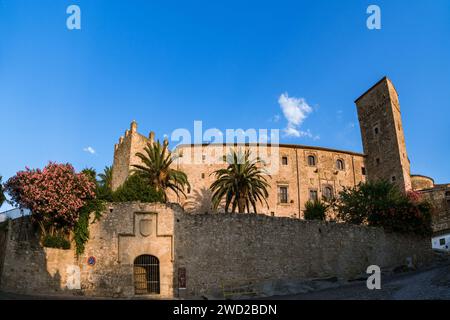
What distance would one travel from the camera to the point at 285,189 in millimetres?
45125

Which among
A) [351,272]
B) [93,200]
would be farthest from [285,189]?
[93,200]

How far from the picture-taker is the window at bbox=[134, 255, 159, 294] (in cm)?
2261

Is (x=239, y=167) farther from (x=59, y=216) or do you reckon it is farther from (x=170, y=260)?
(x=59, y=216)

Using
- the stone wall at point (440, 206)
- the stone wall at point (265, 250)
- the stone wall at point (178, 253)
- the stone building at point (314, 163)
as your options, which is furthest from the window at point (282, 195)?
the stone wall at point (178, 253)

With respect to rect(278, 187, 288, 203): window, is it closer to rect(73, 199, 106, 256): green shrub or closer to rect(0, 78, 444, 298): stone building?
rect(0, 78, 444, 298): stone building

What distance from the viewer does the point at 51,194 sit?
850 inches

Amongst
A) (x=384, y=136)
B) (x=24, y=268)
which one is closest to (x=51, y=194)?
(x=24, y=268)

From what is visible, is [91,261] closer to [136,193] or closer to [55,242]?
[55,242]

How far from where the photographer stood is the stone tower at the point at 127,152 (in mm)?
38125

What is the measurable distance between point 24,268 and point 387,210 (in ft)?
72.8

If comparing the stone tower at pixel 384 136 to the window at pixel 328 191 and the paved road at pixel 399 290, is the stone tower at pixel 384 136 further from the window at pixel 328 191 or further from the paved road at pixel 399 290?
the paved road at pixel 399 290

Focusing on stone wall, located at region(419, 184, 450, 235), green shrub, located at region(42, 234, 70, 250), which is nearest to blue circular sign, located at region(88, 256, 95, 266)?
green shrub, located at region(42, 234, 70, 250)

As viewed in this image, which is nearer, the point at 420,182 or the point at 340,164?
the point at 340,164

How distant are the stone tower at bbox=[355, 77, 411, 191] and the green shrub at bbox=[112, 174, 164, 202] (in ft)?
96.0
